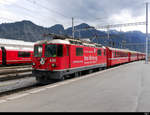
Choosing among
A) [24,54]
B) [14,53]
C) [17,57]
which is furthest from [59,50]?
[24,54]

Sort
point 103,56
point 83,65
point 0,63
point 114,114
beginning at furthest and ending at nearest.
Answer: point 0,63 < point 103,56 < point 83,65 < point 114,114

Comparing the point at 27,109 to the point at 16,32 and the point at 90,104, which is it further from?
the point at 16,32

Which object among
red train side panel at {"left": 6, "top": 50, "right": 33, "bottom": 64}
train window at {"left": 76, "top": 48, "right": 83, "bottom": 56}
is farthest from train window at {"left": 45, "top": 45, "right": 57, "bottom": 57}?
red train side panel at {"left": 6, "top": 50, "right": 33, "bottom": 64}

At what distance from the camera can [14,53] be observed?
758 inches

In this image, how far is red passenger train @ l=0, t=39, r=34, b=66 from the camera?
18.1 metres

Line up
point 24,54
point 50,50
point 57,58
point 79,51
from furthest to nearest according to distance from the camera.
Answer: point 24,54 < point 79,51 < point 50,50 < point 57,58

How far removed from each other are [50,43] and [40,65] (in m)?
1.65

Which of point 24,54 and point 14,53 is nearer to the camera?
point 14,53

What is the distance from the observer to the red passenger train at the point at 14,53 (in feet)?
59.3

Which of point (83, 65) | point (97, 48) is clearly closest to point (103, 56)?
point (97, 48)

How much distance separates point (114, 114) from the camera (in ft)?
12.9

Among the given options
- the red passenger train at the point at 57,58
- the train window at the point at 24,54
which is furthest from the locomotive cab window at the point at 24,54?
the red passenger train at the point at 57,58

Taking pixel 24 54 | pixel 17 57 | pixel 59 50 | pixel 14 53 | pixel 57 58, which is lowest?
pixel 17 57

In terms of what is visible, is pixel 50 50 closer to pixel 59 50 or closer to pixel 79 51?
pixel 59 50
